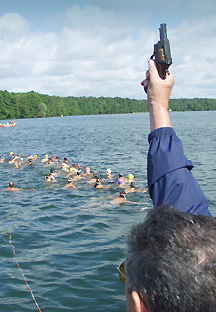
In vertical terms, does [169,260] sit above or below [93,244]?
above

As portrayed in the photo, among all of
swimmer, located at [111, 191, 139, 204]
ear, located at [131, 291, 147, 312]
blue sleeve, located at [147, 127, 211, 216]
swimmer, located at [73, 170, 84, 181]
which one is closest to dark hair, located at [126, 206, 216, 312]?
ear, located at [131, 291, 147, 312]

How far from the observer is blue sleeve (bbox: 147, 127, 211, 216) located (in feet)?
6.16

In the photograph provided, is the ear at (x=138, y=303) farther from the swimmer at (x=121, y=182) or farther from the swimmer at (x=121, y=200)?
the swimmer at (x=121, y=182)

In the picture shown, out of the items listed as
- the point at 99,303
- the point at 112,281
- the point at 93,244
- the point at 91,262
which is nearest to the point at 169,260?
the point at 99,303

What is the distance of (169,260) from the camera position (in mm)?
1190

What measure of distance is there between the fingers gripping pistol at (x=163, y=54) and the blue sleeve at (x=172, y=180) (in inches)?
17.8

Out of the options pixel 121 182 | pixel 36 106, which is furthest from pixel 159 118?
pixel 36 106

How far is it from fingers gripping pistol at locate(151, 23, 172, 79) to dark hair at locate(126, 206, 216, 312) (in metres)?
1.06

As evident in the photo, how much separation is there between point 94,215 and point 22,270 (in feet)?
13.1

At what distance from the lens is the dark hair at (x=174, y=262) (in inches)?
44.9

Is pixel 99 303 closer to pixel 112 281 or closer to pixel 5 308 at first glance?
pixel 112 281

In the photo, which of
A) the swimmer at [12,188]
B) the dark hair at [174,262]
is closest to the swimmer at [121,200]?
the swimmer at [12,188]

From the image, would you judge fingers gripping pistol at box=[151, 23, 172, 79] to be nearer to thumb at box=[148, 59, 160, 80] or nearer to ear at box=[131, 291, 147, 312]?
thumb at box=[148, 59, 160, 80]

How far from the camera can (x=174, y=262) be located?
3.87ft
